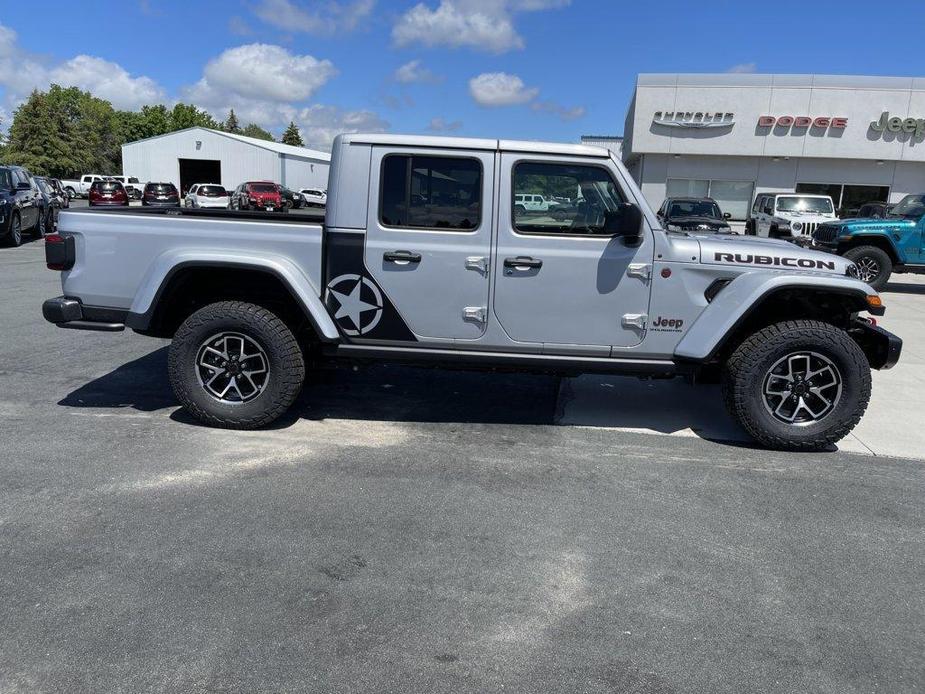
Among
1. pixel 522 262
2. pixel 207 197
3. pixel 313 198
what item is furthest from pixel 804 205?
pixel 313 198

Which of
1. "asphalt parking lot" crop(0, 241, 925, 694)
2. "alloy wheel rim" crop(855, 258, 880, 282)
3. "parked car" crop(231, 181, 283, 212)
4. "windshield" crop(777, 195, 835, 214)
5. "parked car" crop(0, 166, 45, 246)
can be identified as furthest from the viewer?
"parked car" crop(231, 181, 283, 212)

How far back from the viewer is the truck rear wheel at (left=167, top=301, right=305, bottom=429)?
4.82 m

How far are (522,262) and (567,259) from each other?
0.97ft

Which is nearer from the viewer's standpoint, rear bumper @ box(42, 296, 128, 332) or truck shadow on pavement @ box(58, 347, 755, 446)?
rear bumper @ box(42, 296, 128, 332)

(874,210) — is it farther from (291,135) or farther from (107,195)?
(291,135)

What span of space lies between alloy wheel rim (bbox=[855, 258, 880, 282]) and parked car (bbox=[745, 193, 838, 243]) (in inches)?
124

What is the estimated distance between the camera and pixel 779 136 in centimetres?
2903

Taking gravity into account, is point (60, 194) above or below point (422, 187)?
above

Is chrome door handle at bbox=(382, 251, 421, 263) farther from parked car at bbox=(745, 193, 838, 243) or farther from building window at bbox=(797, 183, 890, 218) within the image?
building window at bbox=(797, 183, 890, 218)

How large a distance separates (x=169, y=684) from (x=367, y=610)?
2.57 feet

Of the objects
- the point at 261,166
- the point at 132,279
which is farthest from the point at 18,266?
the point at 261,166

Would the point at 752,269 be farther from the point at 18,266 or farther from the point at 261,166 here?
the point at 261,166

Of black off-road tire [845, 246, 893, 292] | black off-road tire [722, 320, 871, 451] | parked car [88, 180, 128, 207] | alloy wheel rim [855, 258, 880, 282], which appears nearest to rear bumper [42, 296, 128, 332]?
black off-road tire [722, 320, 871, 451]

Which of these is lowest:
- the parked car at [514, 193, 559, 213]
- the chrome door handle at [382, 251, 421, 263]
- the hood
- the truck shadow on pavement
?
the truck shadow on pavement
